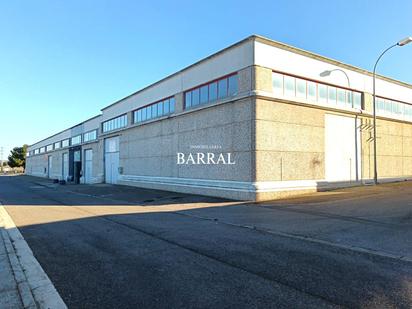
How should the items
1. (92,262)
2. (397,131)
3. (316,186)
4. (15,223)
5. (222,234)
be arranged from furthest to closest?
(397,131) < (316,186) < (15,223) < (222,234) < (92,262)

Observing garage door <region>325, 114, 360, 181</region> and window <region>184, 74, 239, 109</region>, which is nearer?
window <region>184, 74, 239, 109</region>

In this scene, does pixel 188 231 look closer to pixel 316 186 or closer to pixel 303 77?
pixel 316 186

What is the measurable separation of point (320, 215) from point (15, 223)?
10.9m

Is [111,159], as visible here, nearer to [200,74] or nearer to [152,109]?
[152,109]

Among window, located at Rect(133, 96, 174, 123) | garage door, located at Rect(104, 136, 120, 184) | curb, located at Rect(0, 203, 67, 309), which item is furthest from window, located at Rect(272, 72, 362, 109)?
garage door, located at Rect(104, 136, 120, 184)

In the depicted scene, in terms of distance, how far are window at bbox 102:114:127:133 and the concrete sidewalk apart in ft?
83.6

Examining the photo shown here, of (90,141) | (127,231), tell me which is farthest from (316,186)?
(90,141)

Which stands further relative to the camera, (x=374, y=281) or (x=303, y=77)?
(x=303, y=77)

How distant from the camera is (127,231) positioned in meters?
9.19

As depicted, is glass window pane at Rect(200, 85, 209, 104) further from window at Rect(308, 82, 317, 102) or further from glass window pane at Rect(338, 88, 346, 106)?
glass window pane at Rect(338, 88, 346, 106)

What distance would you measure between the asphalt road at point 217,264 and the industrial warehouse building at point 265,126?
651 centimetres

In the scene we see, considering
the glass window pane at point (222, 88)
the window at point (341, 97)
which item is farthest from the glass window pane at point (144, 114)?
the window at point (341, 97)

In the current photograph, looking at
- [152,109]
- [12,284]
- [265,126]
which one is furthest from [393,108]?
[12,284]

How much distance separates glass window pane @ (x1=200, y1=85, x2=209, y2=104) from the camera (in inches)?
775
